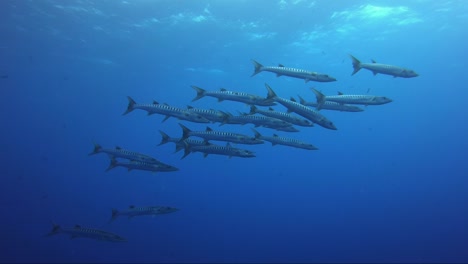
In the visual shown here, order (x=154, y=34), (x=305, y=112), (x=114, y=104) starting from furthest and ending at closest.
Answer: (x=114, y=104), (x=154, y=34), (x=305, y=112)

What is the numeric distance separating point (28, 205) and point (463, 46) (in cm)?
4606

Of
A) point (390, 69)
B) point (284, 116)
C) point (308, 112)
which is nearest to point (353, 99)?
point (390, 69)

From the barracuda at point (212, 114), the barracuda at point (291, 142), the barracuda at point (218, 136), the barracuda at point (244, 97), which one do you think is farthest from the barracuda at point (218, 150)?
the barracuda at point (291, 142)

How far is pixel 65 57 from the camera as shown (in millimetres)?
31406

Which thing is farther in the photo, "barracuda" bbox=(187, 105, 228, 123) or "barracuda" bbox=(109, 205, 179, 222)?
"barracuda" bbox=(109, 205, 179, 222)

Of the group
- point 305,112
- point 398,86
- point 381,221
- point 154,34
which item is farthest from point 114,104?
point 305,112

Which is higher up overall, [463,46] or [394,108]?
[394,108]

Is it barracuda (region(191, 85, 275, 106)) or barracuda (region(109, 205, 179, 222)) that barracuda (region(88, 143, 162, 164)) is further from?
barracuda (region(191, 85, 275, 106))

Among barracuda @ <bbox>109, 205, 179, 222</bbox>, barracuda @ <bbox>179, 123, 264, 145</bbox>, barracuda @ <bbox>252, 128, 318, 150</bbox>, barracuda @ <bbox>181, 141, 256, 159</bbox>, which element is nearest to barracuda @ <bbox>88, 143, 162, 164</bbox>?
barracuda @ <bbox>181, 141, 256, 159</bbox>

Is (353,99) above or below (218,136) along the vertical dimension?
above

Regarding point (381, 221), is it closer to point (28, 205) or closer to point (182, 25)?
point (182, 25)

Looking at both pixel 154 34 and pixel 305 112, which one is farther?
pixel 154 34

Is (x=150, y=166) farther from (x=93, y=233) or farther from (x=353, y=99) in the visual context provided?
(x=353, y=99)

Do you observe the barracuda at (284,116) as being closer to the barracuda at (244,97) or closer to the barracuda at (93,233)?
the barracuda at (244,97)
